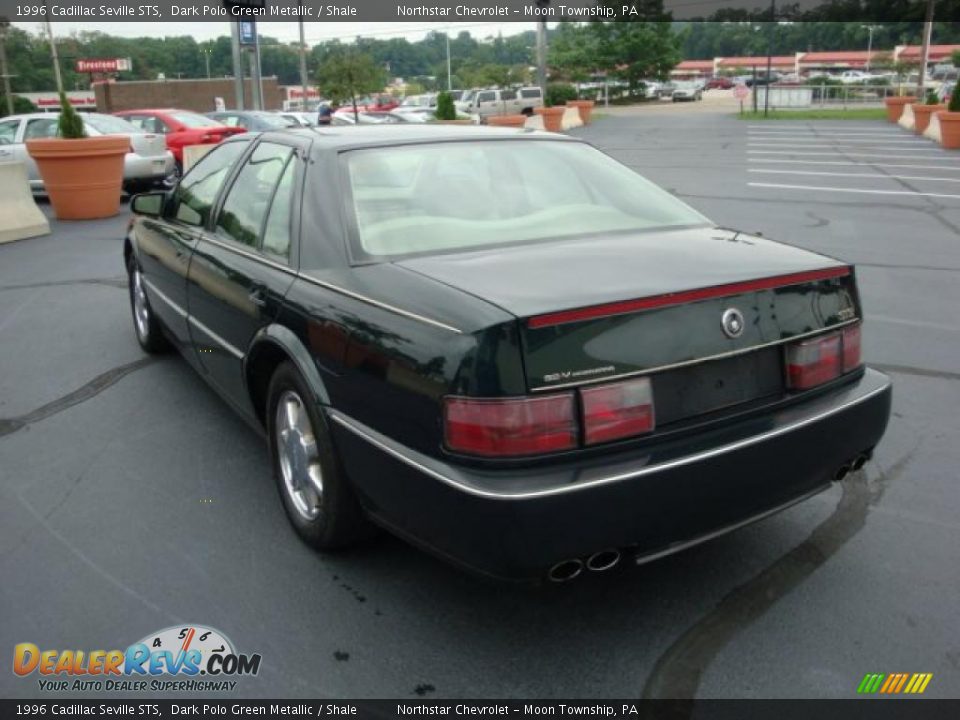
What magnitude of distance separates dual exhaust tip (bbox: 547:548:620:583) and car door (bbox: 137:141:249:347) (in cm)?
275

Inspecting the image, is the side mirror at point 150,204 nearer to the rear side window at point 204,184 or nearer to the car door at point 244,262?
A: the rear side window at point 204,184

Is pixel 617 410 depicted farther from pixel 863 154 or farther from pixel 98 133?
pixel 863 154

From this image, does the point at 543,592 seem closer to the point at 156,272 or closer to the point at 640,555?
the point at 640,555

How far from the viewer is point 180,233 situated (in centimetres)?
461

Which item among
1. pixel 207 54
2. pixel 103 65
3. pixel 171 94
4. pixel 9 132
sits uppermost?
pixel 207 54

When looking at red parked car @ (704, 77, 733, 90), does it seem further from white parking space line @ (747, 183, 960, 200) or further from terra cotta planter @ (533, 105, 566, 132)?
white parking space line @ (747, 183, 960, 200)

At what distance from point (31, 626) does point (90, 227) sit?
1025 cm

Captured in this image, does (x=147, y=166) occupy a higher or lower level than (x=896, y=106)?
lower

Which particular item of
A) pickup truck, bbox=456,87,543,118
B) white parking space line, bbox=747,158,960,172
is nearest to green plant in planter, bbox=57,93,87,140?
white parking space line, bbox=747,158,960,172

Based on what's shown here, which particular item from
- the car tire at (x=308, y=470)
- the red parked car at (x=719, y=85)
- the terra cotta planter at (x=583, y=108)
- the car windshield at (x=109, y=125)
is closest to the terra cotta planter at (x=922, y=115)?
the terra cotta planter at (x=583, y=108)

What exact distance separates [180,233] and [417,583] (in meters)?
2.51

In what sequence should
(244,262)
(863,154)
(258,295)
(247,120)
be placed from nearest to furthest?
(258,295), (244,262), (247,120), (863,154)

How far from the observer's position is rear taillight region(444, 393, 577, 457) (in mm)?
2367

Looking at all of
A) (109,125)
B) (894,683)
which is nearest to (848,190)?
(109,125)
